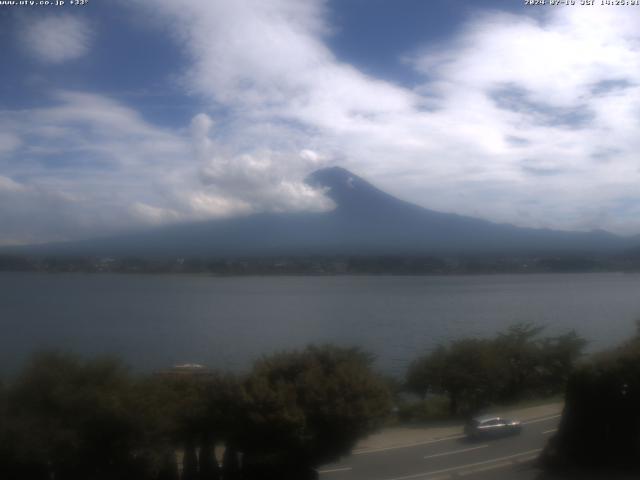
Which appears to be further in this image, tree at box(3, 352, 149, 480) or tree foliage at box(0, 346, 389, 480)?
tree foliage at box(0, 346, 389, 480)

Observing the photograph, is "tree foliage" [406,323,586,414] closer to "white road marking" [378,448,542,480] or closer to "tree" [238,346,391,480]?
"white road marking" [378,448,542,480]

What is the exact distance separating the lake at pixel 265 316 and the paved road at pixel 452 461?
4388 millimetres

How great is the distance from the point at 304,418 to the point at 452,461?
→ 8.24 feet

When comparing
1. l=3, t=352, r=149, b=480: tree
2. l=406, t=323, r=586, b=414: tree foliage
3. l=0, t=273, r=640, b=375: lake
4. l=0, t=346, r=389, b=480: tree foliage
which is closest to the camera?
l=3, t=352, r=149, b=480: tree

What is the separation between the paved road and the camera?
902 cm

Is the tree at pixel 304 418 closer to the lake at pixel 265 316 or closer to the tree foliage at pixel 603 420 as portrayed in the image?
the tree foliage at pixel 603 420

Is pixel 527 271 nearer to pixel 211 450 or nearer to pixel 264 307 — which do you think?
pixel 264 307

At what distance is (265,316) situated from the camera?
128 ft

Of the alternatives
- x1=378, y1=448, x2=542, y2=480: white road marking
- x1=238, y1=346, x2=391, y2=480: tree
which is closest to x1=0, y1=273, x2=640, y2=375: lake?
x1=238, y1=346, x2=391, y2=480: tree

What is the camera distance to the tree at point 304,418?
8914 mm

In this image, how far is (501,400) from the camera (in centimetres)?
1802

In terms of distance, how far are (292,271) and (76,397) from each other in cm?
4803

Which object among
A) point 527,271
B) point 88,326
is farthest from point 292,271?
point 88,326

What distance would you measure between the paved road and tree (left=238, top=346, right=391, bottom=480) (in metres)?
0.61
